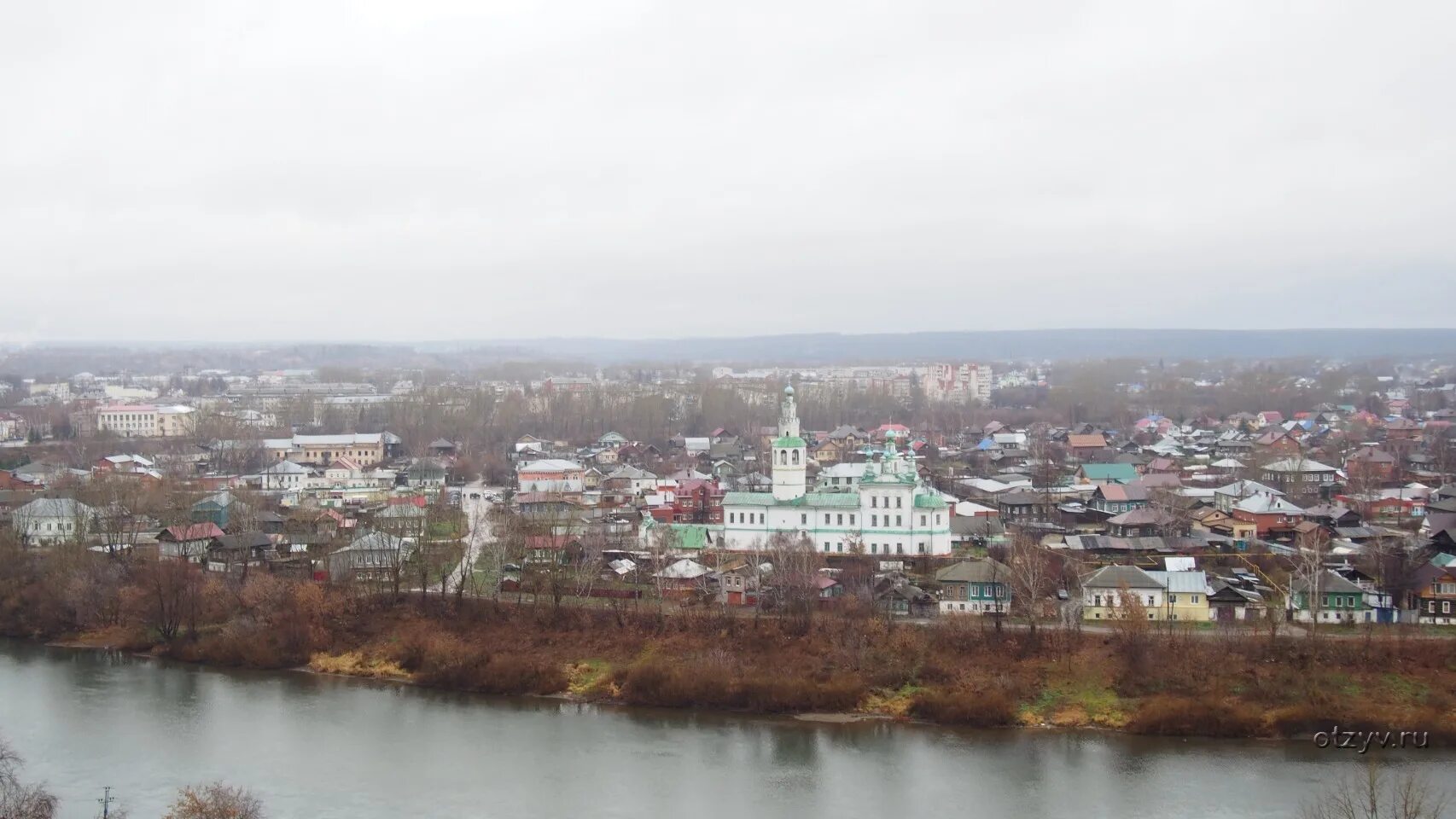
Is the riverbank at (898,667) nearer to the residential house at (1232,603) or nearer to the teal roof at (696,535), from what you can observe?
the residential house at (1232,603)

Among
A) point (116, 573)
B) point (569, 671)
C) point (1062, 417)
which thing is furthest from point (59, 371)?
point (569, 671)

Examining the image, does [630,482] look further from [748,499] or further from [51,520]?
[51,520]

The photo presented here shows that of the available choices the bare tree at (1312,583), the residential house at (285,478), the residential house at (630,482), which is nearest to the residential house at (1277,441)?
the bare tree at (1312,583)

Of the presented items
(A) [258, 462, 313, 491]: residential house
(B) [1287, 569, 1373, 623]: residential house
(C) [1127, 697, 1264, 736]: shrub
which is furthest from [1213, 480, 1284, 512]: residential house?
(A) [258, 462, 313, 491]: residential house

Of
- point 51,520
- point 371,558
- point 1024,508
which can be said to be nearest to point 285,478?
point 51,520

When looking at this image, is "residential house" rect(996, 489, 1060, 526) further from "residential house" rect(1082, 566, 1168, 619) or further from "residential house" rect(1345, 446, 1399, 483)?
"residential house" rect(1345, 446, 1399, 483)
